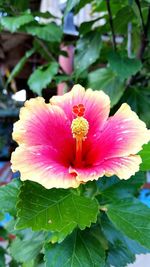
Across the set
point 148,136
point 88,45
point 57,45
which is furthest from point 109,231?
point 57,45

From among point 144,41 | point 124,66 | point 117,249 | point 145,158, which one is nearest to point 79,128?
point 145,158

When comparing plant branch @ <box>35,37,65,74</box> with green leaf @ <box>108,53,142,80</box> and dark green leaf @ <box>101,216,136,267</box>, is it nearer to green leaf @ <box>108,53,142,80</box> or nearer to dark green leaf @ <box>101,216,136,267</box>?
green leaf @ <box>108,53,142,80</box>

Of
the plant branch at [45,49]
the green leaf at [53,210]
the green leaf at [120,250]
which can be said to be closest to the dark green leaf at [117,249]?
the green leaf at [120,250]

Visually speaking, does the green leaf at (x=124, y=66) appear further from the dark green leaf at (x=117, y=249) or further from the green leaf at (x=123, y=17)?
the dark green leaf at (x=117, y=249)

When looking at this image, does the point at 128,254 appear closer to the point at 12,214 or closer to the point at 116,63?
the point at 12,214

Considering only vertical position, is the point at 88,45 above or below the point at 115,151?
below

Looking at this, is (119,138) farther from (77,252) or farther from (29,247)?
(29,247)
